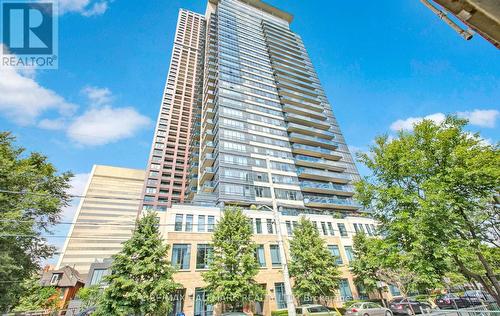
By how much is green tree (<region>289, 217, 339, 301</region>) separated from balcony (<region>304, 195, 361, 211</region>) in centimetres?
1741

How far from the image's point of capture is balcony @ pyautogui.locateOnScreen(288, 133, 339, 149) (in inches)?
2106

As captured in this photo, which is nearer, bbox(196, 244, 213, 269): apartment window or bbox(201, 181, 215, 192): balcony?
bbox(196, 244, 213, 269): apartment window

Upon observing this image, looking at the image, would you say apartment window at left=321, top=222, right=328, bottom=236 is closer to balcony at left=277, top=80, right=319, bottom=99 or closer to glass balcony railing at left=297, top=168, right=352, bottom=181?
glass balcony railing at left=297, top=168, right=352, bottom=181

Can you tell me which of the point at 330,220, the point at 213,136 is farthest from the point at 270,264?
the point at 213,136

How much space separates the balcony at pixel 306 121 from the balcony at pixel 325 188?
56.7 ft

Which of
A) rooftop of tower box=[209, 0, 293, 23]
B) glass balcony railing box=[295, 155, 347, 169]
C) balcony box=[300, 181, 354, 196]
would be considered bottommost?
balcony box=[300, 181, 354, 196]

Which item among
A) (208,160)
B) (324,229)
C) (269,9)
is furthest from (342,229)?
(269,9)

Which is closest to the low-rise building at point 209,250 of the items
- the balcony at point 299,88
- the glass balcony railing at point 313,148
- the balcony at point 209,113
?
the glass balcony railing at point 313,148

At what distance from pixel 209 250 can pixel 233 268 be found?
5143mm

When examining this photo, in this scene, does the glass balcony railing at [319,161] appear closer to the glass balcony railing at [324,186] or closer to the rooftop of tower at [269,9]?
the glass balcony railing at [324,186]

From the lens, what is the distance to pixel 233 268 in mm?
22219

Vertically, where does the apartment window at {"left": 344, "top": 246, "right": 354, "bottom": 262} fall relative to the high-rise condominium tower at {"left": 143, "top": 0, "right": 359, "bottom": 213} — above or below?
below

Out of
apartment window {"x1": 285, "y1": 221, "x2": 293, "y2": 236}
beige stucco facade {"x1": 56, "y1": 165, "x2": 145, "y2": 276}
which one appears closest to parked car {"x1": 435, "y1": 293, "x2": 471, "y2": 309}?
apartment window {"x1": 285, "y1": 221, "x2": 293, "y2": 236}

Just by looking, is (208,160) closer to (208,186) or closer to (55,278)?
A: (208,186)
